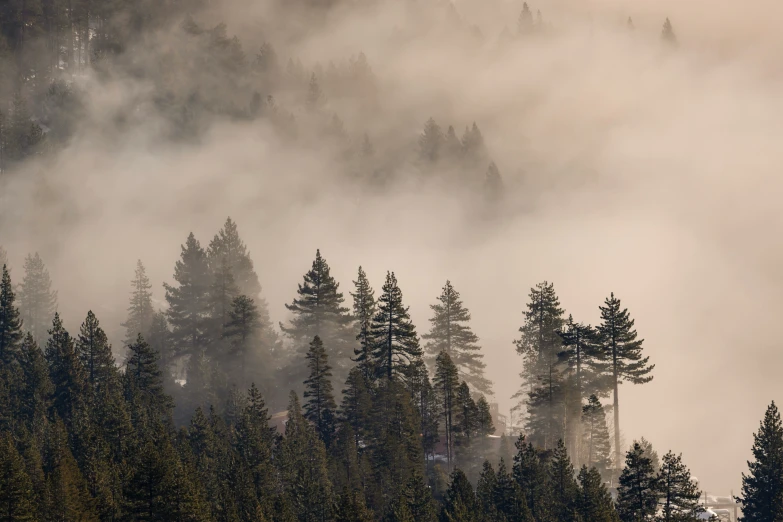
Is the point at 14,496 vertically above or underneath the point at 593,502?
underneath

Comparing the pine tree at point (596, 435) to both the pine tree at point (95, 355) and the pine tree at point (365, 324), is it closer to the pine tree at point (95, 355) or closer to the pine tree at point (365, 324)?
the pine tree at point (365, 324)

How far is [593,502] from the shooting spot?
62219 mm

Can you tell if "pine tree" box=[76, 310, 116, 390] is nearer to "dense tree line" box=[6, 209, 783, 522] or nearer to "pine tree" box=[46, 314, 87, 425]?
"dense tree line" box=[6, 209, 783, 522]

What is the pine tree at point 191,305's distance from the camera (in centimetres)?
10181

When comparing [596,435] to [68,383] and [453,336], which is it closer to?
[453,336]

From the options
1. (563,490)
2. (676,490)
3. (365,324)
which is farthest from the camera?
(365,324)

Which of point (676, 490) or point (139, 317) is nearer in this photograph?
point (676, 490)

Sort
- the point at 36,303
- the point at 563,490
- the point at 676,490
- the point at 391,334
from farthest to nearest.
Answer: the point at 36,303, the point at 391,334, the point at 563,490, the point at 676,490

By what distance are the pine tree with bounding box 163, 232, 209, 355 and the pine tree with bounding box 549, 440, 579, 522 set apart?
44129 millimetres

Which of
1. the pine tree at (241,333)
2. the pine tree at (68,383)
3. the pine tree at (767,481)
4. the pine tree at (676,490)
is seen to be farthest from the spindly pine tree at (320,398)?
the pine tree at (767,481)

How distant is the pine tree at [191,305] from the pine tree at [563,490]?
44.1 metres

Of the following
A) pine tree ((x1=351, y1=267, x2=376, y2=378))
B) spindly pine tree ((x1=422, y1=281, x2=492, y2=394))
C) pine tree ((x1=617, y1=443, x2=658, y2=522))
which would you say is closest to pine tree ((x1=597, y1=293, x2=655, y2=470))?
spindly pine tree ((x1=422, y1=281, x2=492, y2=394))

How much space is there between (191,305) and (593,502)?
52.7 metres

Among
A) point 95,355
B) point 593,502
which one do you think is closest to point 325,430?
point 95,355
